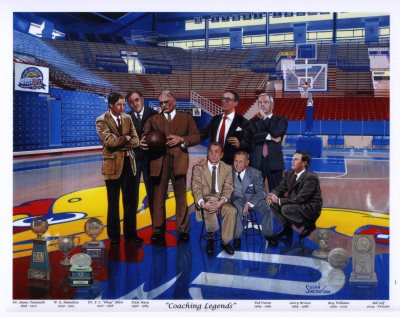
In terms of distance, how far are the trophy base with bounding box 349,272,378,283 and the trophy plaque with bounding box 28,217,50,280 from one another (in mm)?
2744

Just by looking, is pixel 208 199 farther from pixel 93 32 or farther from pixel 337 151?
pixel 93 32

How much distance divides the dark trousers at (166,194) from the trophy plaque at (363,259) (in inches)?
62.3

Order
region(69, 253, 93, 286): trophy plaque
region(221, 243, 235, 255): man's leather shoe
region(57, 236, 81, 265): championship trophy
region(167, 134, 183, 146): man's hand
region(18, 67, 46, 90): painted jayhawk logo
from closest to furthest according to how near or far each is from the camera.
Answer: region(69, 253, 93, 286): trophy plaque < region(57, 236, 81, 265): championship trophy < region(221, 243, 235, 255): man's leather shoe < region(167, 134, 183, 146): man's hand < region(18, 67, 46, 90): painted jayhawk logo

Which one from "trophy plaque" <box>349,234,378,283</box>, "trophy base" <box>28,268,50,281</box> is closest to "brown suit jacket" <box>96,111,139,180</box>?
"trophy base" <box>28,268,50,281</box>

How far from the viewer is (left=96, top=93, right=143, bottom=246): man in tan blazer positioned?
4188mm

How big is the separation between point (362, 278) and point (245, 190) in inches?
52.0

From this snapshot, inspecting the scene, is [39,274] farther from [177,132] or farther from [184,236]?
[177,132]

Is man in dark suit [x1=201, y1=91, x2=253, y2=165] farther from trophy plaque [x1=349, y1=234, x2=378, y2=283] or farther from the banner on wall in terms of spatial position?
the banner on wall

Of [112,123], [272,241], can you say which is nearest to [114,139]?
[112,123]

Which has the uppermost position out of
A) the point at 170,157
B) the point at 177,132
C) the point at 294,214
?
the point at 177,132

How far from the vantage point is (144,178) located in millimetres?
4297

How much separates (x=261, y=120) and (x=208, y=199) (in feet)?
3.08

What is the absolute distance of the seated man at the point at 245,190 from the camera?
417 centimetres

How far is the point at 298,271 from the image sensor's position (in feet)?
12.9
